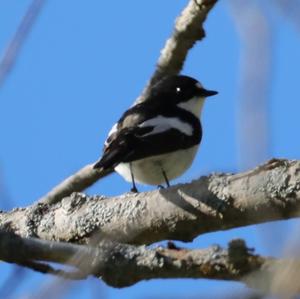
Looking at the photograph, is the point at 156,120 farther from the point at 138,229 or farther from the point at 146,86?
the point at 138,229

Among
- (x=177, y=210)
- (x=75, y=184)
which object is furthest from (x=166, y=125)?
(x=177, y=210)

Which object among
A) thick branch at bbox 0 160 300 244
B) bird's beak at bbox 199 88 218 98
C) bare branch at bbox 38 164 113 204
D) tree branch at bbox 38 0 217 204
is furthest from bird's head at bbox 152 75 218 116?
thick branch at bbox 0 160 300 244

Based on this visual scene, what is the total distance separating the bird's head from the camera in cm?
674

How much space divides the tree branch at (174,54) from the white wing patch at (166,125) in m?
A: 0.47

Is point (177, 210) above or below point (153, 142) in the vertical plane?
below

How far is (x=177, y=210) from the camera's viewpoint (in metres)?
3.35

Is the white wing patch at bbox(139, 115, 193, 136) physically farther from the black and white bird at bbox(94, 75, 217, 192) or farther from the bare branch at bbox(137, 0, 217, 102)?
the bare branch at bbox(137, 0, 217, 102)

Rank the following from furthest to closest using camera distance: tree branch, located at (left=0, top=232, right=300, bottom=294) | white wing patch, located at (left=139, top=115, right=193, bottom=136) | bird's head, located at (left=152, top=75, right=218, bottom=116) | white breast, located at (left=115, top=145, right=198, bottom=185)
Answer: bird's head, located at (left=152, top=75, right=218, bottom=116) < white wing patch, located at (left=139, top=115, right=193, bottom=136) < white breast, located at (left=115, top=145, right=198, bottom=185) < tree branch, located at (left=0, top=232, right=300, bottom=294)

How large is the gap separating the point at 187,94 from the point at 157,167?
131 centimetres

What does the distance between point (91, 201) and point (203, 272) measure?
1.50 meters

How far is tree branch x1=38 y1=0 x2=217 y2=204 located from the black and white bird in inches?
8.3

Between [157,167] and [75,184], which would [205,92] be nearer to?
[157,167]

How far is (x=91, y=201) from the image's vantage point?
3.78 metres

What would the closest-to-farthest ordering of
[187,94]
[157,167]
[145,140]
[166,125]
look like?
[145,140] → [157,167] → [166,125] → [187,94]
